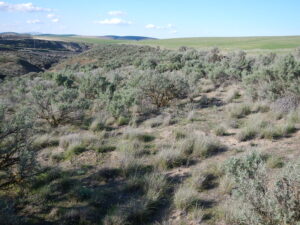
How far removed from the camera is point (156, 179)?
15.3ft

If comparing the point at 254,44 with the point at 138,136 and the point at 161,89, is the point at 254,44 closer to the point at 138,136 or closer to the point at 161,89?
the point at 161,89

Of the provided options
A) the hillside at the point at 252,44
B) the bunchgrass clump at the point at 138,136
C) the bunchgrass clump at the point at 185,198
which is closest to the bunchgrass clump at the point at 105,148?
the bunchgrass clump at the point at 138,136

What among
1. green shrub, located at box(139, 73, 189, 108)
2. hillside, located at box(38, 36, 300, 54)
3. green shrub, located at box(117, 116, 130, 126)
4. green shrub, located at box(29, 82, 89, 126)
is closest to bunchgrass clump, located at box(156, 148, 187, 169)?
green shrub, located at box(117, 116, 130, 126)

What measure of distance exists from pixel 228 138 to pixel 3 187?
206 inches

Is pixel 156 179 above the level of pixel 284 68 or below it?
below

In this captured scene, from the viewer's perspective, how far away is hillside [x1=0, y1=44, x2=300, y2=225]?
141 inches

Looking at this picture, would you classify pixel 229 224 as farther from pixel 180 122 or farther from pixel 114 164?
pixel 180 122

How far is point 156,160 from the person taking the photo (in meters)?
5.46

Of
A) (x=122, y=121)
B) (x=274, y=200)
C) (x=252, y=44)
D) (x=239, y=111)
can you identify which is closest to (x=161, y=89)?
(x=122, y=121)

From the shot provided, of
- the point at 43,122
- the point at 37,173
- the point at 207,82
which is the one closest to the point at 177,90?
the point at 207,82

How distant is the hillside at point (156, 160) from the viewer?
3582 millimetres

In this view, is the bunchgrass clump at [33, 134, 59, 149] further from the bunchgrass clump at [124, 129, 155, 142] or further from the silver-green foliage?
the silver-green foliage

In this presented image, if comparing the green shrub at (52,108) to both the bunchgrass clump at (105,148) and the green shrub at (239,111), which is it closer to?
the bunchgrass clump at (105,148)

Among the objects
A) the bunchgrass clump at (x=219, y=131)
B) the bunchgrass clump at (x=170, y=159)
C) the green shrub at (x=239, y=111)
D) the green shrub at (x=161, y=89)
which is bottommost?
the bunchgrass clump at (x=170, y=159)
